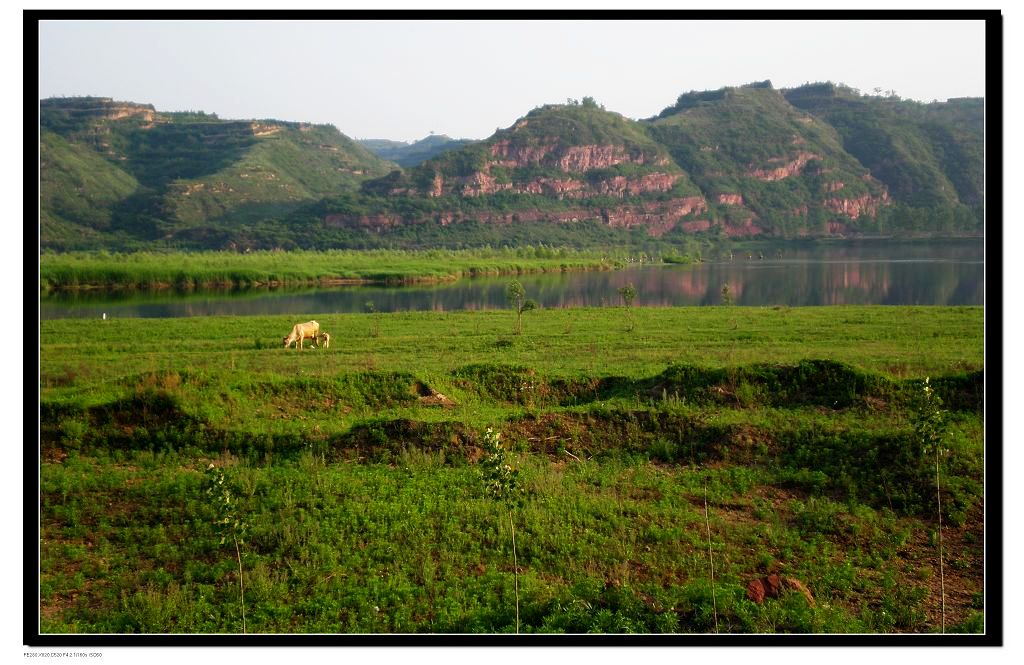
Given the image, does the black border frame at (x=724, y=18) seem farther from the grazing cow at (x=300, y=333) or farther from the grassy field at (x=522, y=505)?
the grazing cow at (x=300, y=333)

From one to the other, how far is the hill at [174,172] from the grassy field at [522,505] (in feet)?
166

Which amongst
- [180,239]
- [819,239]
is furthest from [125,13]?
[819,239]

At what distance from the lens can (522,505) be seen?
7.20 meters

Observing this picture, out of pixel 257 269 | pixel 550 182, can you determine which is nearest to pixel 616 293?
pixel 257 269

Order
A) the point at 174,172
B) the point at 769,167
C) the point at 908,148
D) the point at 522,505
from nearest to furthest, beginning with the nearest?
the point at 522,505 → the point at 908,148 → the point at 769,167 → the point at 174,172

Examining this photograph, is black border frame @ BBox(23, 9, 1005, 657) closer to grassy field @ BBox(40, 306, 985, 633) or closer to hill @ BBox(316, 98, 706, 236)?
grassy field @ BBox(40, 306, 985, 633)

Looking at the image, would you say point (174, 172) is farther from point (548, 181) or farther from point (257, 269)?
point (257, 269)

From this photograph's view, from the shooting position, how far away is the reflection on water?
1173 inches

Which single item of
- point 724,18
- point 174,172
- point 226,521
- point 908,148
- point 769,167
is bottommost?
point 226,521

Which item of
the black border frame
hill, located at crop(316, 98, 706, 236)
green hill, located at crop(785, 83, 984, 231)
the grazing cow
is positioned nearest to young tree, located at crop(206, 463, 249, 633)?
the black border frame

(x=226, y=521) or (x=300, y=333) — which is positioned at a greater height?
(x=300, y=333)

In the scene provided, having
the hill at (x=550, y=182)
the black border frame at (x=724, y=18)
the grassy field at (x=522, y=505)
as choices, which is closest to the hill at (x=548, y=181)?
the hill at (x=550, y=182)

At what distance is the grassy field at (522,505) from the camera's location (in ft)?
17.9

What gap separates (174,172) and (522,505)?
11411 cm
